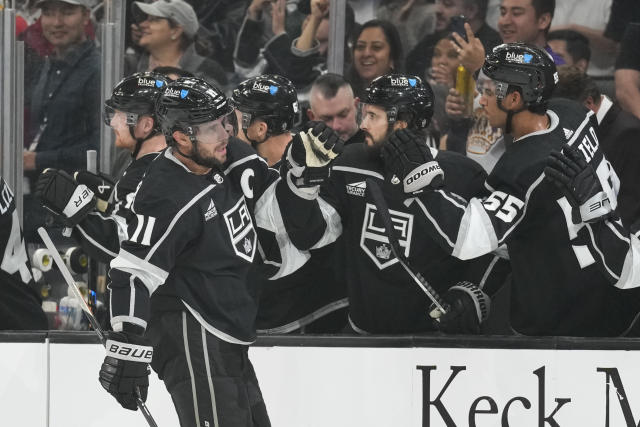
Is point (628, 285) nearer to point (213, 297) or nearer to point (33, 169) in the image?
point (213, 297)

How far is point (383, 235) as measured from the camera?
13.9 feet

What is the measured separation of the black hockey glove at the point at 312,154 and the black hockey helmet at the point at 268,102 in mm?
692

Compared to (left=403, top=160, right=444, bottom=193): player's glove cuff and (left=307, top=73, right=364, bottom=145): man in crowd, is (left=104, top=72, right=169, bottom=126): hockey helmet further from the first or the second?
(left=403, top=160, right=444, bottom=193): player's glove cuff

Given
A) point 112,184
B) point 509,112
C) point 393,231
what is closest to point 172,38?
point 112,184

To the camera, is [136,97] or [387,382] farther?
[136,97]

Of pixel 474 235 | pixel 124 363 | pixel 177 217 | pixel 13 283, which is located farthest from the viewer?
pixel 13 283

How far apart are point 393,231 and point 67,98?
1885 mm

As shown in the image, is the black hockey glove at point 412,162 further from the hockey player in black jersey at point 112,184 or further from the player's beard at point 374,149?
the hockey player in black jersey at point 112,184

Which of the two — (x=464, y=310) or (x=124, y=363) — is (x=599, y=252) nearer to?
(x=464, y=310)

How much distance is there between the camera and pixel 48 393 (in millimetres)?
4297

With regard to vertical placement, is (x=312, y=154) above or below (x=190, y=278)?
above

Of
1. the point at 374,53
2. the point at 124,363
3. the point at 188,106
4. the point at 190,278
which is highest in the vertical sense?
the point at 374,53

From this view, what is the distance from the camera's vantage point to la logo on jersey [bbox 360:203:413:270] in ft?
13.9

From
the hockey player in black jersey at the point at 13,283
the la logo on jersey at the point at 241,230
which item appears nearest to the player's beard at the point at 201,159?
the la logo on jersey at the point at 241,230
